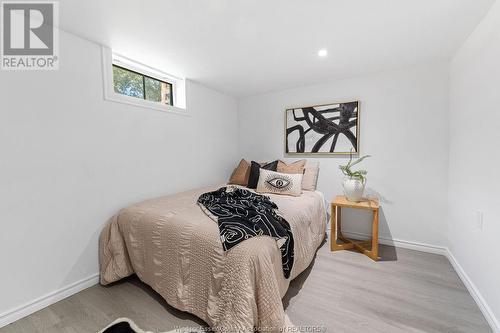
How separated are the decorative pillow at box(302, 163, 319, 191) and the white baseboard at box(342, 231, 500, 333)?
31.6 inches

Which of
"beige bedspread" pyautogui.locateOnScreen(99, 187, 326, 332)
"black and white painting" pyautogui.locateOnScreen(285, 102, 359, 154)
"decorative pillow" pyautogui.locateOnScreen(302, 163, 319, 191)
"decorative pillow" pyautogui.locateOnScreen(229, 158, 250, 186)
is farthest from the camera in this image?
"decorative pillow" pyautogui.locateOnScreen(229, 158, 250, 186)

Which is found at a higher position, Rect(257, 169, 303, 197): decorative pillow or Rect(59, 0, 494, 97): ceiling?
Rect(59, 0, 494, 97): ceiling

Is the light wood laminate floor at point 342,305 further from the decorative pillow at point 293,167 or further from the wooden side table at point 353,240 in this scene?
the decorative pillow at point 293,167

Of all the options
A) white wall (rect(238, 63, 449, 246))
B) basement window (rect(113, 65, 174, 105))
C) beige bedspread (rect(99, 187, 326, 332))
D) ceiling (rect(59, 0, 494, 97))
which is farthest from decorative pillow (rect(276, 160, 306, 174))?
basement window (rect(113, 65, 174, 105))

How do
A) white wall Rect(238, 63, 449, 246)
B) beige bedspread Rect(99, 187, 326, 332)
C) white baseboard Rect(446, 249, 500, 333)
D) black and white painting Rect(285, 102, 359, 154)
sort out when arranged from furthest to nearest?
black and white painting Rect(285, 102, 359, 154) < white wall Rect(238, 63, 449, 246) < white baseboard Rect(446, 249, 500, 333) < beige bedspread Rect(99, 187, 326, 332)

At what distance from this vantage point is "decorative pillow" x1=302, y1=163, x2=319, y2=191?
118 inches

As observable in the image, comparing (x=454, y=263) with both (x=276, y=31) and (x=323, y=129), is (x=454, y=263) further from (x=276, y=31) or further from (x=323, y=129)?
(x=276, y=31)

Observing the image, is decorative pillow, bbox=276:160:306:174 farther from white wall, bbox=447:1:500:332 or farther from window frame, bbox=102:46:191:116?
white wall, bbox=447:1:500:332

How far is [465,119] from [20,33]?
3.69m

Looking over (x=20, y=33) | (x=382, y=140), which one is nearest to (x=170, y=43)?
(x=20, y=33)

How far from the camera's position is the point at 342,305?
1.70m

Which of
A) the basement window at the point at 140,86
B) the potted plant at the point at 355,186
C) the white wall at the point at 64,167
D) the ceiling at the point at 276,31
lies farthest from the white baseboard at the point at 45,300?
the potted plant at the point at 355,186

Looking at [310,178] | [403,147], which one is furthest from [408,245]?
[310,178]

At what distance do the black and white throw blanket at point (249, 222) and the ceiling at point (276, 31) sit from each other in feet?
4.87
